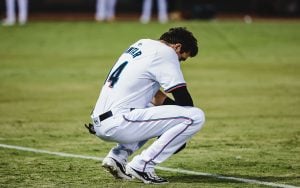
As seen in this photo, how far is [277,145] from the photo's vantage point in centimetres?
1027

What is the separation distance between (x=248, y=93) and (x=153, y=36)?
8.73 m

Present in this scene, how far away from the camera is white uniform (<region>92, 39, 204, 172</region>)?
7.67 metres

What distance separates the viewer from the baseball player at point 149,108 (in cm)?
767

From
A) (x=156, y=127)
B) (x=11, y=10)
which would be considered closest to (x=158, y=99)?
(x=156, y=127)

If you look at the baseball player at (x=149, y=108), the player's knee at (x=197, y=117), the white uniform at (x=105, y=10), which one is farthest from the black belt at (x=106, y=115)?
the white uniform at (x=105, y=10)

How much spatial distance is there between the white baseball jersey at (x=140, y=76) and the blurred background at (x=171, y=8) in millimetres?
22704

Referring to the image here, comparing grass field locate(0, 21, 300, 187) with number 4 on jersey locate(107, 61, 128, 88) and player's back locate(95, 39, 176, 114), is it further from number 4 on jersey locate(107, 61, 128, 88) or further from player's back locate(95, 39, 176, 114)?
number 4 on jersey locate(107, 61, 128, 88)

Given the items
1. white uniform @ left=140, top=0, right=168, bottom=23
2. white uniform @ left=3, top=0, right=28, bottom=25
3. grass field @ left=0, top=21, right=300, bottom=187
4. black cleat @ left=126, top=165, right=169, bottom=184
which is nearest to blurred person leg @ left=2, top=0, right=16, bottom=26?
white uniform @ left=3, top=0, right=28, bottom=25

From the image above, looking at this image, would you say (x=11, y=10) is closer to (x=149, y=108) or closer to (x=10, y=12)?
(x=10, y=12)

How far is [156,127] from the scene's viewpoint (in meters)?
7.74

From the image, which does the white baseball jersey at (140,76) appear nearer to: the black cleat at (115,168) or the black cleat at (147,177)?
the black cleat at (115,168)

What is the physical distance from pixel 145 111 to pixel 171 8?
2421 centimetres

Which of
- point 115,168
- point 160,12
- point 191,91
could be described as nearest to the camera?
point 115,168

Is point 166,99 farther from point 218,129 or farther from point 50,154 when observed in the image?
point 218,129
